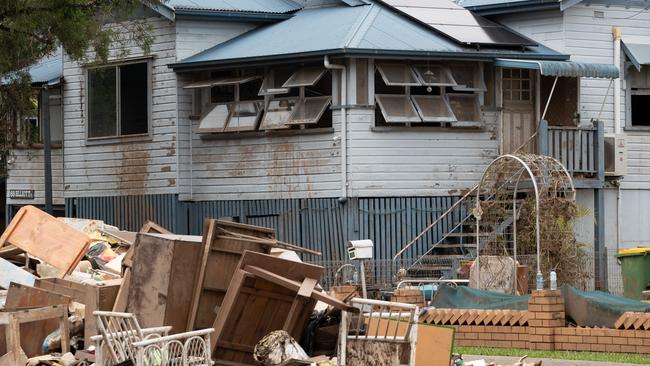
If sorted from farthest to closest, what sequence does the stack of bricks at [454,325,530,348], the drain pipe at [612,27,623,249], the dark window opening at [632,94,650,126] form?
the dark window opening at [632,94,650,126]
the drain pipe at [612,27,623,249]
the stack of bricks at [454,325,530,348]

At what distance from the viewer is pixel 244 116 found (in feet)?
Answer: 85.2

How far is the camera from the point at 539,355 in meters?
15.4

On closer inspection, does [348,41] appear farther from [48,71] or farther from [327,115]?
[48,71]

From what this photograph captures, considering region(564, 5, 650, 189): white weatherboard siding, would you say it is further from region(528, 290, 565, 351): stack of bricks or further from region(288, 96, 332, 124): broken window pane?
region(528, 290, 565, 351): stack of bricks

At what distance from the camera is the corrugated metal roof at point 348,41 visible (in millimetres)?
24281

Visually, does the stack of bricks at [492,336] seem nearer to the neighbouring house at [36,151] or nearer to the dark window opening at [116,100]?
the dark window opening at [116,100]

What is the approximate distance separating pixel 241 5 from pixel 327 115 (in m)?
3.78

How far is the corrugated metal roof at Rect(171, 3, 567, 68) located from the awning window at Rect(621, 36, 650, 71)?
177cm

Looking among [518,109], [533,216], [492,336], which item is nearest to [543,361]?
[492,336]

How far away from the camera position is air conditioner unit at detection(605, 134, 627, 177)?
2541 centimetres

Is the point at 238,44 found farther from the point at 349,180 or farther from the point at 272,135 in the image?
the point at 349,180

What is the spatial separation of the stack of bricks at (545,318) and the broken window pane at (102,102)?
1395 centimetres

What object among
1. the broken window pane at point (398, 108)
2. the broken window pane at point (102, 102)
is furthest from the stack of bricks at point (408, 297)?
the broken window pane at point (102, 102)

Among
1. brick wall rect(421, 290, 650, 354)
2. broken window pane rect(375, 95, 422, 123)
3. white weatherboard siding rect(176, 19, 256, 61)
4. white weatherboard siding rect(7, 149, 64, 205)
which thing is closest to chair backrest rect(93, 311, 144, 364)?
brick wall rect(421, 290, 650, 354)
